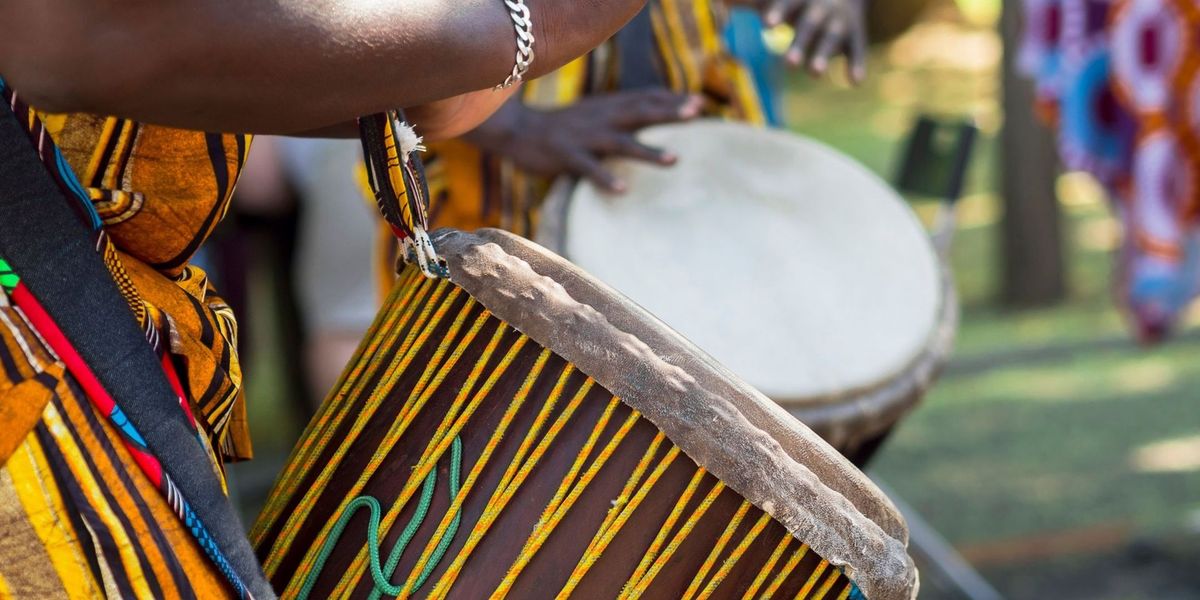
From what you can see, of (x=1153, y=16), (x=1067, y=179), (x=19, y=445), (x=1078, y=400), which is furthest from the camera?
(x=1067, y=179)

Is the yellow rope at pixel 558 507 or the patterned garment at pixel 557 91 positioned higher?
the yellow rope at pixel 558 507

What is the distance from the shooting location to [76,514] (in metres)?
0.88

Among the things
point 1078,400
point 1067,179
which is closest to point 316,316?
point 1078,400

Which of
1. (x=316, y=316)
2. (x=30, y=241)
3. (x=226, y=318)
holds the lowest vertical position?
(x=316, y=316)

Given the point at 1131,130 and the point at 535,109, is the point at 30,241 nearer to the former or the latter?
the point at 535,109

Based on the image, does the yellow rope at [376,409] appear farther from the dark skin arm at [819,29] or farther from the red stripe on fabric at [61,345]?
the dark skin arm at [819,29]

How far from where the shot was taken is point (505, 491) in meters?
1.02

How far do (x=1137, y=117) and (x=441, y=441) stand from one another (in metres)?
2.01

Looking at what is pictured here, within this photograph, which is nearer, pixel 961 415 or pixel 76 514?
pixel 76 514

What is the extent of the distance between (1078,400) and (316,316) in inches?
81.2

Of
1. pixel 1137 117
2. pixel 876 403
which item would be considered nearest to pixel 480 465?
pixel 876 403

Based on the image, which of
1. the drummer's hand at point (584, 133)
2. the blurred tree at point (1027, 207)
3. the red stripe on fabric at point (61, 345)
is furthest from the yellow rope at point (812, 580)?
the blurred tree at point (1027, 207)

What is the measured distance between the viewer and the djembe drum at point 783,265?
167 cm

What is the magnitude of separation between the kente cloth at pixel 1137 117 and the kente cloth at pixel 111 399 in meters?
1.99
